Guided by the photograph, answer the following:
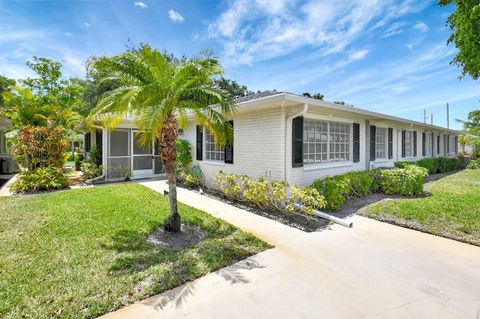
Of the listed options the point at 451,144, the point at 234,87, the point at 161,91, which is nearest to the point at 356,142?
the point at 161,91

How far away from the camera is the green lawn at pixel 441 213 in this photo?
5.01 metres

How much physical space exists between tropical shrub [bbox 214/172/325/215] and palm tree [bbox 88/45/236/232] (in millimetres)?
2380

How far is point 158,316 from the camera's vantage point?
256 cm

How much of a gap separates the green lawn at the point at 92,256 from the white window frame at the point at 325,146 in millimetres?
3976

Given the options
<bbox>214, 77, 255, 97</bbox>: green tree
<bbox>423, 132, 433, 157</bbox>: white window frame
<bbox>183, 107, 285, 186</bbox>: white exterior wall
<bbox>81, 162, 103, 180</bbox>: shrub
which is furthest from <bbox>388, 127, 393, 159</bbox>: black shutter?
<bbox>214, 77, 255, 97</bbox>: green tree

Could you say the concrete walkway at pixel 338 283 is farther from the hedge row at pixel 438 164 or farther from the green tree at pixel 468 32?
the hedge row at pixel 438 164

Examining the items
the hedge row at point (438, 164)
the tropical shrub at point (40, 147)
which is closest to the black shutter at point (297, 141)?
the hedge row at point (438, 164)

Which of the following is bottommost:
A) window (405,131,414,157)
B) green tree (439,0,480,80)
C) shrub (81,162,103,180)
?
shrub (81,162,103,180)

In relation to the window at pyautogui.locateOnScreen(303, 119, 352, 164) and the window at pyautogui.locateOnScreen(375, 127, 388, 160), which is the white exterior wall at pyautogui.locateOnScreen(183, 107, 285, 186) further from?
the window at pyautogui.locateOnScreen(375, 127, 388, 160)

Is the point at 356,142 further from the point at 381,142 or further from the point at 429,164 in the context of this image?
the point at 429,164

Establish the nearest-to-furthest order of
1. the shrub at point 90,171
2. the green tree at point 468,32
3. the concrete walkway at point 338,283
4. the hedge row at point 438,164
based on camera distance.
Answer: the concrete walkway at point 338,283, the green tree at point 468,32, the shrub at point 90,171, the hedge row at point 438,164

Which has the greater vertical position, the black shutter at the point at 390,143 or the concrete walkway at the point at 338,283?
the black shutter at the point at 390,143

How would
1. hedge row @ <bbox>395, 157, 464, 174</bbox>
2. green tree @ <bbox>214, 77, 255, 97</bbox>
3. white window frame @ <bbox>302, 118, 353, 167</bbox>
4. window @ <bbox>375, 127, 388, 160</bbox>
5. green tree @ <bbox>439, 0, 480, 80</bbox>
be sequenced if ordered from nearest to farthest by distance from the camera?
green tree @ <bbox>439, 0, 480, 80</bbox> → white window frame @ <bbox>302, 118, 353, 167</bbox> → window @ <bbox>375, 127, 388, 160</bbox> → hedge row @ <bbox>395, 157, 464, 174</bbox> → green tree @ <bbox>214, 77, 255, 97</bbox>

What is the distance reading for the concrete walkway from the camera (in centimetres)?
265
